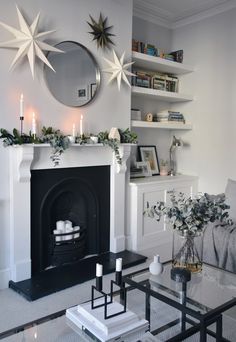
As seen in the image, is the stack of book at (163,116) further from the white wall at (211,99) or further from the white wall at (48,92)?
the white wall at (48,92)

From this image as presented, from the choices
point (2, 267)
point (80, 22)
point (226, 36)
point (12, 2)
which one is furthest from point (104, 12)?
point (2, 267)

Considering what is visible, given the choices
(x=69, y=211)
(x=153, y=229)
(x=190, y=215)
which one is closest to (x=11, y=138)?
(x=69, y=211)

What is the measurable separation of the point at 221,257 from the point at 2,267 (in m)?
1.82

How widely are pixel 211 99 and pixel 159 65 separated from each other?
2.48 ft

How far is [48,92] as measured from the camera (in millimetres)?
2820

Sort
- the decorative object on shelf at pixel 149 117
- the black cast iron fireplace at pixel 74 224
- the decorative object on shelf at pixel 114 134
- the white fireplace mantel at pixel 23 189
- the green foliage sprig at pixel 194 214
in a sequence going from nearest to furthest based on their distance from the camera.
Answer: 1. the green foliage sprig at pixel 194 214
2. the white fireplace mantel at pixel 23 189
3. the black cast iron fireplace at pixel 74 224
4. the decorative object on shelf at pixel 114 134
5. the decorative object on shelf at pixel 149 117

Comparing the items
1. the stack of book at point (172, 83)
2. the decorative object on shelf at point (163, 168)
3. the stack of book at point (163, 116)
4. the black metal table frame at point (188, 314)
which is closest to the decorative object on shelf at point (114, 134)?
the stack of book at point (163, 116)

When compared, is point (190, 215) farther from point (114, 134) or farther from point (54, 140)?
point (114, 134)

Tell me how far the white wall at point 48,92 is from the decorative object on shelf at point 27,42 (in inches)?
2.3

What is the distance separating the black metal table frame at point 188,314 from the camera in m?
1.53

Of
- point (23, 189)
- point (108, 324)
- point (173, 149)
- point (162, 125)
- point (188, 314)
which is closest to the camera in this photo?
point (108, 324)

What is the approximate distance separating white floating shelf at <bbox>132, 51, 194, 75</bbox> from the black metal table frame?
249cm

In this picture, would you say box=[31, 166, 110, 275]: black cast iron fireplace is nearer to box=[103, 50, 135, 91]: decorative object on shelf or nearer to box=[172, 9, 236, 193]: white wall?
box=[103, 50, 135, 91]: decorative object on shelf

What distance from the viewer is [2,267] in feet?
8.75
